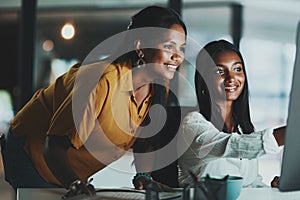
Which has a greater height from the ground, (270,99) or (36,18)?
(36,18)

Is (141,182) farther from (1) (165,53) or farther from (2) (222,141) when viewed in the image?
(1) (165,53)

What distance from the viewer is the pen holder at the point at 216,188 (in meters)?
1.38

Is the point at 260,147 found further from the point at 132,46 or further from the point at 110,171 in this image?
→ the point at 110,171

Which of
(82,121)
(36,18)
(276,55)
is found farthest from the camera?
(276,55)

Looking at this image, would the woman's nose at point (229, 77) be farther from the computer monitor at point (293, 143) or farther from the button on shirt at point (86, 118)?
the computer monitor at point (293, 143)

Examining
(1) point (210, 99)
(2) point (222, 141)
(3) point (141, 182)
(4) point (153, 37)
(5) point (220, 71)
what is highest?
(4) point (153, 37)

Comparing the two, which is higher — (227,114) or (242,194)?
(227,114)

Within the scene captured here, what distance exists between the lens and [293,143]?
4.08ft

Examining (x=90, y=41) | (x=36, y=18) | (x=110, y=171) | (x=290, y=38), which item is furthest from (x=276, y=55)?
(x=110, y=171)

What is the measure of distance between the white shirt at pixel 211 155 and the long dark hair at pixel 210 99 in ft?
0.17

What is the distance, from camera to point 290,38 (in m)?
5.02

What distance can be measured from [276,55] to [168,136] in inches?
121

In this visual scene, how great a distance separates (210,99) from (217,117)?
8 centimetres

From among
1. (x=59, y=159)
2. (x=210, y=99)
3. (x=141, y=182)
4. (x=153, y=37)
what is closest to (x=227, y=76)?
(x=210, y=99)
